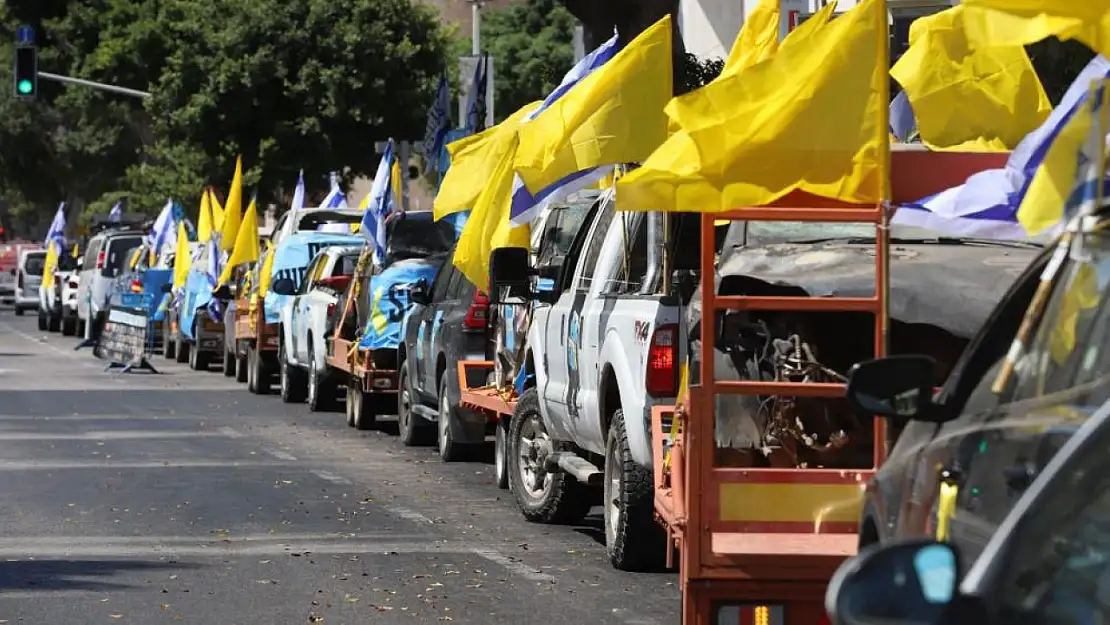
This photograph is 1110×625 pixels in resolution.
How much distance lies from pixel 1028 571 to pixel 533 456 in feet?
31.1

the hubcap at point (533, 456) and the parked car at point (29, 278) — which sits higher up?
the parked car at point (29, 278)

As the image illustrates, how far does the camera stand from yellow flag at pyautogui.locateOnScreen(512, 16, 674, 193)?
12.1 meters

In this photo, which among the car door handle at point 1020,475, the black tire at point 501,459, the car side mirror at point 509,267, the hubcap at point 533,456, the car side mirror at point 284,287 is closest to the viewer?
the car door handle at point 1020,475

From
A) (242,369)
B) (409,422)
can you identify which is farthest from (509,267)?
(242,369)

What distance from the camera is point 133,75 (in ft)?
182

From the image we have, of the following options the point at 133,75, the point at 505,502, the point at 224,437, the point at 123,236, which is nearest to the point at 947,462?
the point at 505,502

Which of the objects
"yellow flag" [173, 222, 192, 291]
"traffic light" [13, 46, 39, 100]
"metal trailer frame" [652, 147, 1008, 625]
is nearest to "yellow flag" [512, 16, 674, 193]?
"metal trailer frame" [652, 147, 1008, 625]

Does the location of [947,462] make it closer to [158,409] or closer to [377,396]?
[377,396]

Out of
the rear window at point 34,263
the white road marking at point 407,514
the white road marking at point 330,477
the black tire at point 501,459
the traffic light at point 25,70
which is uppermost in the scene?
the traffic light at point 25,70

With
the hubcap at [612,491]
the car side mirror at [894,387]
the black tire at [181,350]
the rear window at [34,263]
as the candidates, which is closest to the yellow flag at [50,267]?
the rear window at [34,263]

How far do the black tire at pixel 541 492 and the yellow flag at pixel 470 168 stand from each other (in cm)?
242

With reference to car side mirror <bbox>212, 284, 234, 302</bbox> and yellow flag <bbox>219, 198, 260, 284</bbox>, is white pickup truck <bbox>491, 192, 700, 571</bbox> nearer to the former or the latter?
car side mirror <bbox>212, 284, 234, 302</bbox>

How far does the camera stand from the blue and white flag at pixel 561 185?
1348 cm

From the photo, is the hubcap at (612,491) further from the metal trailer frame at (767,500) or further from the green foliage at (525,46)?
the green foliage at (525,46)
